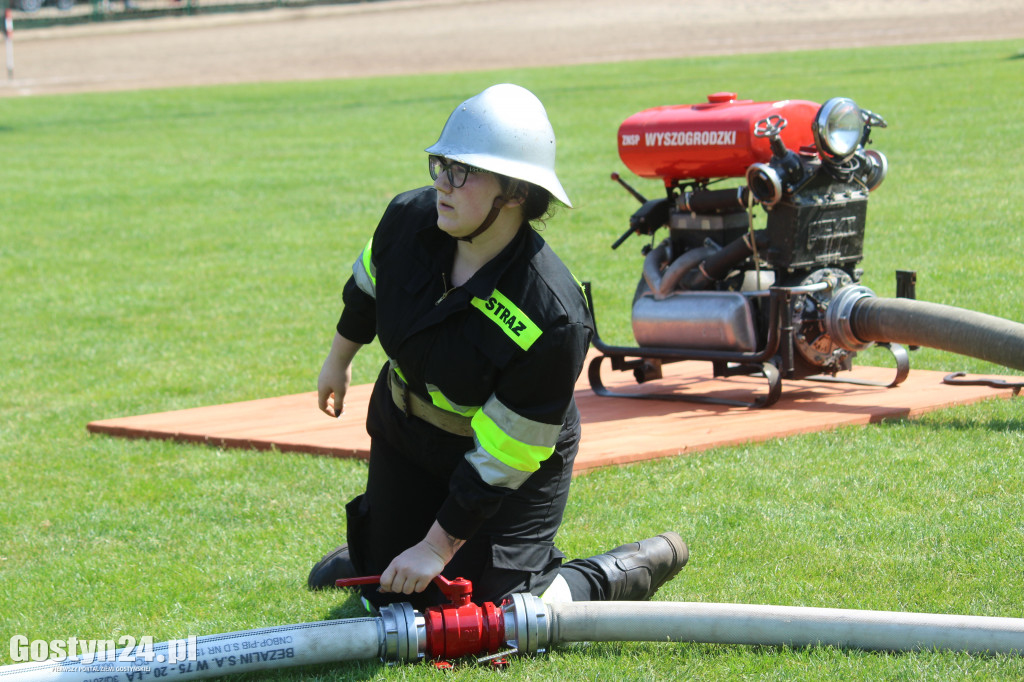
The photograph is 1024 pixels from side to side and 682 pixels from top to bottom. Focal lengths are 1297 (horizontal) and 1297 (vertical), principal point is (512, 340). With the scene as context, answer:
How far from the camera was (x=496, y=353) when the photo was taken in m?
3.19

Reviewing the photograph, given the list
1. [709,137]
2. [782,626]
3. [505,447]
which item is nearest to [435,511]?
[505,447]

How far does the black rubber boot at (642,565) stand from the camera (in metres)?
3.66

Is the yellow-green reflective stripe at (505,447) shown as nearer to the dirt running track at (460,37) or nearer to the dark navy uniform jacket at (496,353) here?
the dark navy uniform jacket at (496,353)

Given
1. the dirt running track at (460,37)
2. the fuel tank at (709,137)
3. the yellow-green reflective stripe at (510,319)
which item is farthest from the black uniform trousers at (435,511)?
the dirt running track at (460,37)

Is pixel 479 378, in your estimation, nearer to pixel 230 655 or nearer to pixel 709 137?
pixel 230 655

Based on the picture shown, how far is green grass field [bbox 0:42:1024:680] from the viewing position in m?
3.78

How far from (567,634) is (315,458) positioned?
219 centimetres

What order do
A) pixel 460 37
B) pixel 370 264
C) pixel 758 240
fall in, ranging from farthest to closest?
pixel 460 37
pixel 758 240
pixel 370 264

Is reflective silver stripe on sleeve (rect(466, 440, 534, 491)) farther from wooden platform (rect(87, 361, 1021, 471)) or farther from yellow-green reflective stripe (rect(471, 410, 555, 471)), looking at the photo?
wooden platform (rect(87, 361, 1021, 471))

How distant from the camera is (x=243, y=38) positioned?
129ft

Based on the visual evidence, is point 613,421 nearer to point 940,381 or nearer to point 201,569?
point 940,381

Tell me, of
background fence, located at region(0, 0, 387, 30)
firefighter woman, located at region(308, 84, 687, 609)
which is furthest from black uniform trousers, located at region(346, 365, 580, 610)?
background fence, located at region(0, 0, 387, 30)

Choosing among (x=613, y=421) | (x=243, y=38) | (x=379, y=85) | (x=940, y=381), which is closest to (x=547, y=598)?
(x=613, y=421)

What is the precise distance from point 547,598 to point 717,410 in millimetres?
2488
